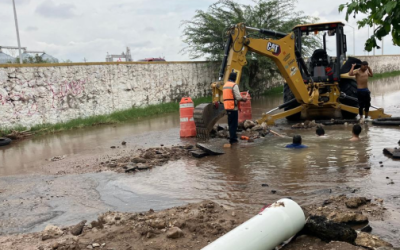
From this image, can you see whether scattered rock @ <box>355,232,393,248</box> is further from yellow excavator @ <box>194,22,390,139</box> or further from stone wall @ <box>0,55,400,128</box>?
stone wall @ <box>0,55,400,128</box>

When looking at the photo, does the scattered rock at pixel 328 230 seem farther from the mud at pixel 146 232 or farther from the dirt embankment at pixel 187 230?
the mud at pixel 146 232

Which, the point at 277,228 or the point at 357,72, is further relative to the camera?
the point at 357,72

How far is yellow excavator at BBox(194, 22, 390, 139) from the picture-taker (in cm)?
1063

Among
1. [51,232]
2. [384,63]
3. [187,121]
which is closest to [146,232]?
[51,232]

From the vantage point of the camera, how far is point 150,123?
50.9 ft

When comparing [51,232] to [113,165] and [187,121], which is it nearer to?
[113,165]

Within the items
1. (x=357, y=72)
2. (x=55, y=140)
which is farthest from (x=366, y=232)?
(x=55, y=140)

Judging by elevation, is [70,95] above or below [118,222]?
above

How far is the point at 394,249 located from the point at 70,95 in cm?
1488

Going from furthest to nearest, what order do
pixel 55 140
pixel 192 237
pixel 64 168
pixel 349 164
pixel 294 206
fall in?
1. pixel 55 140
2. pixel 64 168
3. pixel 349 164
4. pixel 192 237
5. pixel 294 206

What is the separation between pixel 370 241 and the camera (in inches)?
144

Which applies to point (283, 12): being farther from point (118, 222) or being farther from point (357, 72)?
point (118, 222)

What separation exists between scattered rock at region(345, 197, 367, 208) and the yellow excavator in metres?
5.94

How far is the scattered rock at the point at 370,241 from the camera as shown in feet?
11.9
